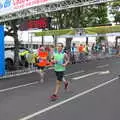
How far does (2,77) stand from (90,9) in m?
28.3

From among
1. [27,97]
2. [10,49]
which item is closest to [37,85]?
[27,97]

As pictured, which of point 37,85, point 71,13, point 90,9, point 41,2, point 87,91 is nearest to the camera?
point 87,91

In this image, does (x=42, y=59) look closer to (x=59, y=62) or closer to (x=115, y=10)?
(x=59, y=62)

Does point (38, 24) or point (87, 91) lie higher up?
point (38, 24)

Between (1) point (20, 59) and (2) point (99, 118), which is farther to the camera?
(1) point (20, 59)

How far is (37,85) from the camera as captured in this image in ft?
60.4

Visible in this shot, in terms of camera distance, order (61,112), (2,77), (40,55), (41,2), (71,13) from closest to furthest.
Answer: (61,112)
(40,55)
(2,77)
(41,2)
(71,13)

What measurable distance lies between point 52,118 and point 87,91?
5810 mm

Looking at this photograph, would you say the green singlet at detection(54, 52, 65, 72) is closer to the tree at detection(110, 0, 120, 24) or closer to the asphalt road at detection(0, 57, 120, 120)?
the asphalt road at detection(0, 57, 120, 120)

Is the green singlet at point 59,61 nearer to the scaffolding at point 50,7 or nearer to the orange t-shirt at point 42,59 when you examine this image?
the orange t-shirt at point 42,59

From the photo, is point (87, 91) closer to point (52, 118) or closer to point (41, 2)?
point (52, 118)

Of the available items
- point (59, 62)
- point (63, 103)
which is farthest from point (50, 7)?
point (63, 103)

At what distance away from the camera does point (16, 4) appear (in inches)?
1065

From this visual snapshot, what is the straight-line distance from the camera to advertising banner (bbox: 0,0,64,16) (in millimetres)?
25266
